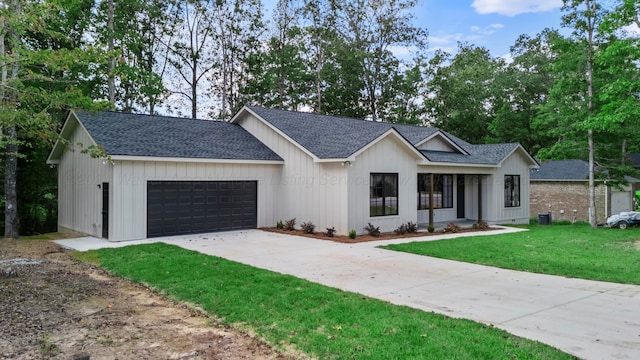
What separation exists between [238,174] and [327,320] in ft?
34.3

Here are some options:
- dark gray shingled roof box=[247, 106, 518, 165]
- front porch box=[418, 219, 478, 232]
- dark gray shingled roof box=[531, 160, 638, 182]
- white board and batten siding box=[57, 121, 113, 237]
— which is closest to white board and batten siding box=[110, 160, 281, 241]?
white board and batten siding box=[57, 121, 113, 237]

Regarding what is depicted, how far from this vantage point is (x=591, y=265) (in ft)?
28.6

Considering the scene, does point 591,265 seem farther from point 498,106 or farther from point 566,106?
point 498,106

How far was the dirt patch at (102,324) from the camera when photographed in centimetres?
432

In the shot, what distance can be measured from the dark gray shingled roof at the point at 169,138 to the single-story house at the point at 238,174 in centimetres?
4

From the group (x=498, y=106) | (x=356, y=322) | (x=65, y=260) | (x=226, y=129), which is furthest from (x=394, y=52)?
(x=356, y=322)

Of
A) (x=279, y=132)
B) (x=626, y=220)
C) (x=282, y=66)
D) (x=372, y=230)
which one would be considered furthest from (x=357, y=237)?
(x=282, y=66)

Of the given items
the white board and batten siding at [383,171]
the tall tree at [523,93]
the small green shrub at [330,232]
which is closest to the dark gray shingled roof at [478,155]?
the white board and batten siding at [383,171]

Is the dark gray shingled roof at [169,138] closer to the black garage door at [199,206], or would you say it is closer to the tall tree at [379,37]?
the black garage door at [199,206]

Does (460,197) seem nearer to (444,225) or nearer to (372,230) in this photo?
(444,225)

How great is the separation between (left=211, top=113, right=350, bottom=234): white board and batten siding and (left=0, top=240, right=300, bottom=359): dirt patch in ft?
24.1

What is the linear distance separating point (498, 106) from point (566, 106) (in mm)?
18552

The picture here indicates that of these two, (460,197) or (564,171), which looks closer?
(460,197)

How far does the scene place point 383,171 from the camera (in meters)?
14.3
